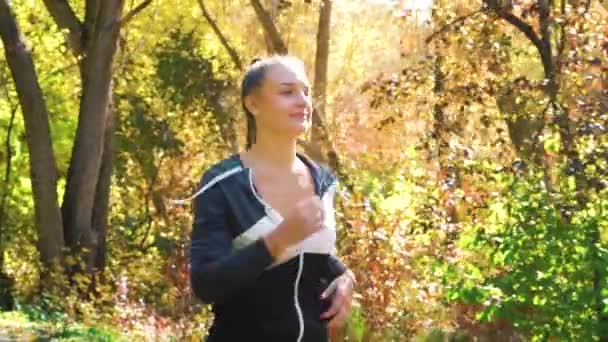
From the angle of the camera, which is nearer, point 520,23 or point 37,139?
point 520,23

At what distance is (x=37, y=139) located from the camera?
68.0 ft

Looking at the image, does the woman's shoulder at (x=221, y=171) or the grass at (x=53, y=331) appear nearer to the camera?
the woman's shoulder at (x=221, y=171)

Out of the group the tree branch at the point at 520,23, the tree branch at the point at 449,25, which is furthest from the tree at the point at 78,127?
the tree branch at the point at 520,23

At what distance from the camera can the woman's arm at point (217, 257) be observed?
3.51 m

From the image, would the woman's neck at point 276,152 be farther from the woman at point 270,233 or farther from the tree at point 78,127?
the tree at point 78,127

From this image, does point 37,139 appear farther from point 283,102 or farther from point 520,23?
point 283,102

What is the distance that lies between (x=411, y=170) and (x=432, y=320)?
5.55 feet

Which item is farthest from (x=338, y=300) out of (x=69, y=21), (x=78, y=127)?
(x=69, y=21)

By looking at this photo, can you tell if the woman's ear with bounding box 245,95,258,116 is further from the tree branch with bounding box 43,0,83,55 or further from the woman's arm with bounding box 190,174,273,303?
the tree branch with bounding box 43,0,83,55

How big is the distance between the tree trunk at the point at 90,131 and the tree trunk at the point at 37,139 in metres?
0.49

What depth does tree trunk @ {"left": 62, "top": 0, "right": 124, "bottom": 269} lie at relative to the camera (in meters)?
21.2

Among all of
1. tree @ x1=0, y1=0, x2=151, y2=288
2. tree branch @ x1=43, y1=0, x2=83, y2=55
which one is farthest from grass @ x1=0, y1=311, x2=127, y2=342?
tree branch @ x1=43, y1=0, x2=83, y2=55

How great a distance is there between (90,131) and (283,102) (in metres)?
17.7

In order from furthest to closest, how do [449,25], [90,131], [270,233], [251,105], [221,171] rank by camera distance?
[90,131], [449,25], [251,105], [221,171], [270,233]
